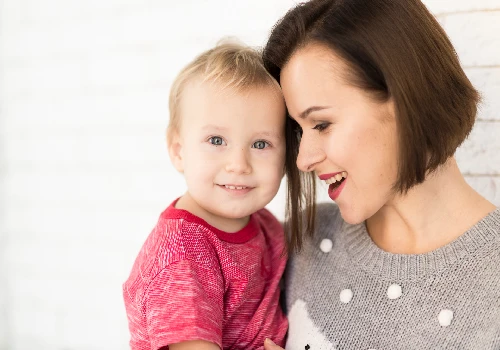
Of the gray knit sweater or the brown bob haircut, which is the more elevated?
the brown bob haircut

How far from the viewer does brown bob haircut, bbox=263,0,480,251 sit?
1369 millimetres

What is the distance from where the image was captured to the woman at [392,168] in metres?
1.37

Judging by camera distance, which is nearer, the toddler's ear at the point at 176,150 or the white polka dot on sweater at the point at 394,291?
the white polka dot on sweater at the point at 394,291

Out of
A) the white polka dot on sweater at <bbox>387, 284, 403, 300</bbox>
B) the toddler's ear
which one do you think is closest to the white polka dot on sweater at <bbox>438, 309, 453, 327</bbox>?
the white polka dot on sweater at <bbox>387, 284, 403, 300</bbox>

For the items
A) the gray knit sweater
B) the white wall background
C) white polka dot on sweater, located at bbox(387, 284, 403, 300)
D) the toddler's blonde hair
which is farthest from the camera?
the white wall background

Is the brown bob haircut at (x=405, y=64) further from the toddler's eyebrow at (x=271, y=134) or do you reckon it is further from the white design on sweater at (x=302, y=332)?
the white design on sweater at (x=302, y=332)

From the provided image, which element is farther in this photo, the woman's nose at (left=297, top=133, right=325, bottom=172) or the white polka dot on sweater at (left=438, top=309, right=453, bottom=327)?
the woman's nose at (left=297, top=133, right=325, bottom=172)

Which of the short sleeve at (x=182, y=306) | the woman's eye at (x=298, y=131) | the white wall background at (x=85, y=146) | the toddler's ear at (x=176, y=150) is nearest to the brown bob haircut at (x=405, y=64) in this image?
the woman's eye at (x=298, y=131)

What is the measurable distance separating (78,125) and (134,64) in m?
0.42

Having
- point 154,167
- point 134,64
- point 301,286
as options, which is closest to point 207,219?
point 301,286

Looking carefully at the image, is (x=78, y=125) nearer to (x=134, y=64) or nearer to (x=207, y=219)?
(x=134, y=64)

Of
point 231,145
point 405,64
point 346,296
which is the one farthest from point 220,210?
point 405,64

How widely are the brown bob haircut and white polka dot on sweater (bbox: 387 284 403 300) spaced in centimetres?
23

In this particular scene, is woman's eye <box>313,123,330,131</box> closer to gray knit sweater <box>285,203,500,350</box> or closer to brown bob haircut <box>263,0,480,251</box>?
Answer: brown bob haircut <box>263,0,480,251</box>
